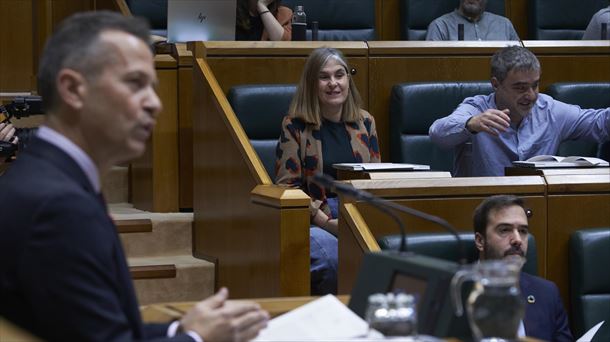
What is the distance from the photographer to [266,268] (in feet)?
9.07

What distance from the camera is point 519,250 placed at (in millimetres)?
2357

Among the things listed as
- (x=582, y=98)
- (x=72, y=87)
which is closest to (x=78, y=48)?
(x=72, y=87)

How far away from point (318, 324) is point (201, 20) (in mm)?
2257

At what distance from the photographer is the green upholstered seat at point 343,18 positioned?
4.28 metres

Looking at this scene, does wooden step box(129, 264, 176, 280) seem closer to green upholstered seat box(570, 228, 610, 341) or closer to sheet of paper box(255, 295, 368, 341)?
green upholstered seat box(570, 228, 610, 341)

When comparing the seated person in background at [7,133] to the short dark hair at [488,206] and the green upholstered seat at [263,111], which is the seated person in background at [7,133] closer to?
the green upholstered seat at [263,111]

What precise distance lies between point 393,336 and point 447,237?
3.96 ft

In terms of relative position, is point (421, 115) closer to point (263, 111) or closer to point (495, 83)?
point (495, 83)

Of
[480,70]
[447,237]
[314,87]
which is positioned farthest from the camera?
[480,70]

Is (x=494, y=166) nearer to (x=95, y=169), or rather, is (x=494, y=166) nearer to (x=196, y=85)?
(x=196, y=85)

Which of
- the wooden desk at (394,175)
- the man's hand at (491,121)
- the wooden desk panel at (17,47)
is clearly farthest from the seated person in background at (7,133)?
the wooden desk panel at (17,47)

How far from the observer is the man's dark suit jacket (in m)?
1.14

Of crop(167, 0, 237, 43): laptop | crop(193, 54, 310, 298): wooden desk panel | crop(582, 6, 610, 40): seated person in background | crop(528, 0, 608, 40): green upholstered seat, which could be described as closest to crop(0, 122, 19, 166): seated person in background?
crop(193, 54, 310, 298): wooden desk panel

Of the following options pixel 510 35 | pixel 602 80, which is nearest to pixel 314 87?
pixel 602 80
